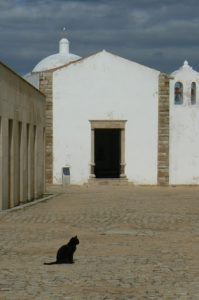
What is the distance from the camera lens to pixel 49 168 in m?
38.4

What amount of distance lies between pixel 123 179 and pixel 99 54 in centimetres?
660

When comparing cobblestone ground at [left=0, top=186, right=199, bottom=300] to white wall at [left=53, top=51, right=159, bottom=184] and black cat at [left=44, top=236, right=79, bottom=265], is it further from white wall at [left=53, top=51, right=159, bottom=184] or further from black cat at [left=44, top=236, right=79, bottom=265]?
white wall at [left=53, top=51, right=159, bottom=184]

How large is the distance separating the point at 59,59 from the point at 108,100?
1023cm

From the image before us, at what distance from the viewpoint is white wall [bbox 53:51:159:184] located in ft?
128

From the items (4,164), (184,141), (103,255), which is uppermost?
(184,141)

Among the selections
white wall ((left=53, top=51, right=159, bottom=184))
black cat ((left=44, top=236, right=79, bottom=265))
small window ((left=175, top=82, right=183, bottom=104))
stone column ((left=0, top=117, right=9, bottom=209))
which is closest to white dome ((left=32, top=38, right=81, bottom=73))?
white wall ((left=53, top=51, right=159, bottom=184))

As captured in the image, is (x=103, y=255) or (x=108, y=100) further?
(x=108, y=100)

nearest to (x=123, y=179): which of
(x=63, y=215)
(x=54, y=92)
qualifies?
(x=54, y=92)

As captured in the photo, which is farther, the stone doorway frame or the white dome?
the white dome

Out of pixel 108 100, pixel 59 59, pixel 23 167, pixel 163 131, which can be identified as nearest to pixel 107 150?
pixel 59 59

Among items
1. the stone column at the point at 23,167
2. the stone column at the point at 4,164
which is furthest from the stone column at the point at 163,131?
the stone column at the point at 4,164

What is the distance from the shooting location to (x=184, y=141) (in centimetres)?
3909

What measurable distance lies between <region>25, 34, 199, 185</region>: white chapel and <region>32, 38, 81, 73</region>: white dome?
25.9 feet

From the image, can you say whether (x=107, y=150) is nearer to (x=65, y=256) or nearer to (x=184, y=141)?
(x=184, y=141)
